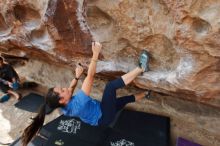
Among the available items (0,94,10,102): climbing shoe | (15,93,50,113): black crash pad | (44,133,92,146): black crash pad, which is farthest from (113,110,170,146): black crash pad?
(0,94,10,102): climbing shoe

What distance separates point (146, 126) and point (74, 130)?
0.70 m

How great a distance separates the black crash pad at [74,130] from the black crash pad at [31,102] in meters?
0.59

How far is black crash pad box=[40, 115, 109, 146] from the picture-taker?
2.99m

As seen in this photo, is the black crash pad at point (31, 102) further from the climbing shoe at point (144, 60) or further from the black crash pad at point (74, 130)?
the climbing shoe at point (144, 60)

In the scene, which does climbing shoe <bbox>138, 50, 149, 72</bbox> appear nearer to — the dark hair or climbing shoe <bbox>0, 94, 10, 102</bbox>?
the dark hair

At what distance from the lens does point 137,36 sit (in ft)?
7.94

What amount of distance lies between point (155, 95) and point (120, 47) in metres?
0.66

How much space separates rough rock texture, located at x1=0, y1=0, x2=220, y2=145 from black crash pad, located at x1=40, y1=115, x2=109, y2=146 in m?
0.56

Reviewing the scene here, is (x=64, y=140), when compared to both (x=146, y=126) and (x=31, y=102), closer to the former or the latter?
(x=146, y=126)

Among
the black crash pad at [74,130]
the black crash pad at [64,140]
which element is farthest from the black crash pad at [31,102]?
the black crash pad at [64,140]

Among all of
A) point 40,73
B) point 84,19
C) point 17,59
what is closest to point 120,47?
point 84,19

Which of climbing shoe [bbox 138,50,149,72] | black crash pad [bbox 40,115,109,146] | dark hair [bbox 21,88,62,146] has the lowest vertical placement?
black crash pad [bbox 40,115,109,146]

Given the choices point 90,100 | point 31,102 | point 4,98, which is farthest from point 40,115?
point 4,98

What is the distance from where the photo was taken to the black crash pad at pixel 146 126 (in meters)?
2.79
